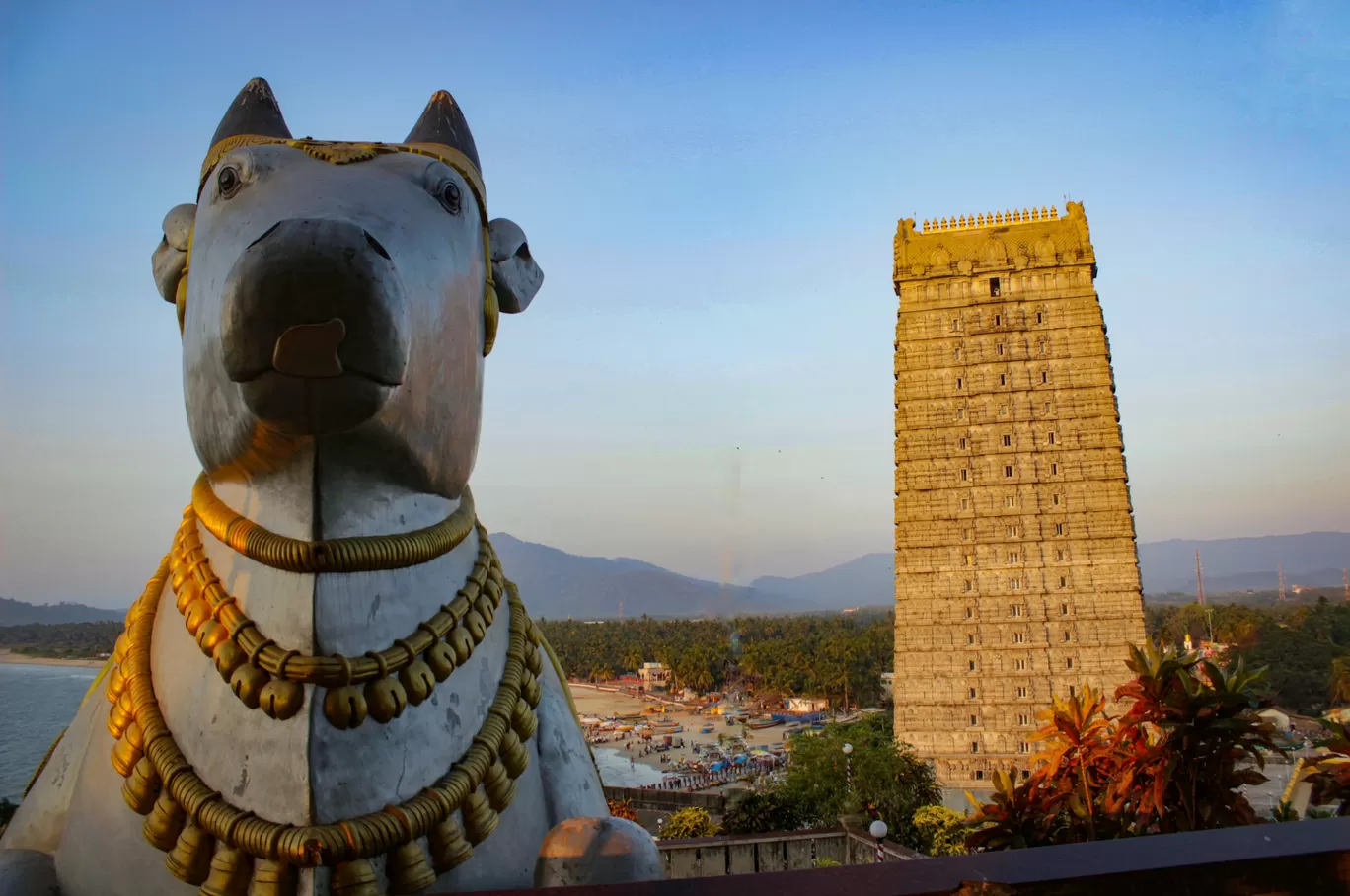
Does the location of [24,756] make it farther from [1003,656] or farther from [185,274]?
[185,274]

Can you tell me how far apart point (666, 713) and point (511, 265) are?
86738 mm

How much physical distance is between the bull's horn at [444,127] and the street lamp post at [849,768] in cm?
2487

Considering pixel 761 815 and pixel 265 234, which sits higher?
pixel 265 234

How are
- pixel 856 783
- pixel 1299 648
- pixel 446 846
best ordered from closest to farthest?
pixel 446 846 < pixel 856 783 < pixel 1299 648

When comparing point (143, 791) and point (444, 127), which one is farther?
point (444, 127)

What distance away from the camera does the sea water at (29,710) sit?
36.1 metres

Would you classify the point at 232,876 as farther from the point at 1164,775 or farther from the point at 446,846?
the point at 1164,775

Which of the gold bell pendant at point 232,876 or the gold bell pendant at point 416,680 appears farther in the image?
the gold bell pendant at point 416,680

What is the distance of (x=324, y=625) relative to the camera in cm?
254

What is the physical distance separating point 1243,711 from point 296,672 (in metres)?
12.6

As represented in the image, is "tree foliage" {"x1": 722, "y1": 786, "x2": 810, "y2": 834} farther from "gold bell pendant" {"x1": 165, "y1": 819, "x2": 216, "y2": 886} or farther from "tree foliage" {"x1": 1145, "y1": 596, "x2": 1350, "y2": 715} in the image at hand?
"tree foliage" {"x1": 1145, "y1": 596, "x2": 1350, "y2": 715}

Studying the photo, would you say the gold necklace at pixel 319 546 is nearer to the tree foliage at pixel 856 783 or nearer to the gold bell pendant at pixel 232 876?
the gold bell pendant at pixel 232 876

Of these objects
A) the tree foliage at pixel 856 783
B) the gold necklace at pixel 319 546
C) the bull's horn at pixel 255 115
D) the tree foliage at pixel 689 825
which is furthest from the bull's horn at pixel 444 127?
the tree foliage at pixel 856 783

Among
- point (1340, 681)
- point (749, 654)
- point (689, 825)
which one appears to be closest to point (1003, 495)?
point (689, 825)
